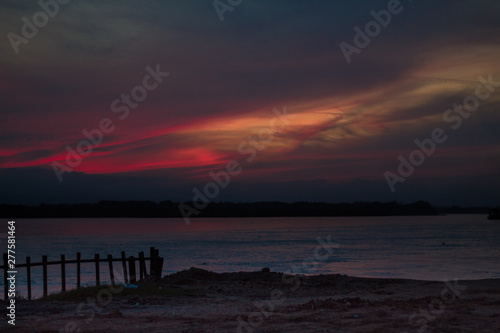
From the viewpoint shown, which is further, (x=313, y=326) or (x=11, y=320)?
(x=11, y=320)

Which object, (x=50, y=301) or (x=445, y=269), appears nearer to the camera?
(x=50, y=301)

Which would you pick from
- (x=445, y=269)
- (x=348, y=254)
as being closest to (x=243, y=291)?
(x=445, y=269)

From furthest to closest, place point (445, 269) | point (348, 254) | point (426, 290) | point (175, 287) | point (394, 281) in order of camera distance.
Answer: point (348, 254) → point (445, 269) → point (394, 281) → point (175, 287) → point (426, 290)

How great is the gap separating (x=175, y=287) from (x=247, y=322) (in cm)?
916

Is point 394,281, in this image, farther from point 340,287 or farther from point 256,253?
point 256,253

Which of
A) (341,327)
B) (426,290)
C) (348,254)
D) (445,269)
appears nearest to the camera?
(341,327)

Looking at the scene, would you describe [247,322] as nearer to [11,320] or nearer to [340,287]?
[11,320]

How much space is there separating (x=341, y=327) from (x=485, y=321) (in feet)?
11.2

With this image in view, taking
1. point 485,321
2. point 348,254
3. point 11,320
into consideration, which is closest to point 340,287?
point 485,321

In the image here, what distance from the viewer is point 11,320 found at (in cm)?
1344

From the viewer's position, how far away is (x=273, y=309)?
14.9m

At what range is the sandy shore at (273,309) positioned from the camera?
11898 mm

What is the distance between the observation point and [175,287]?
21141mm

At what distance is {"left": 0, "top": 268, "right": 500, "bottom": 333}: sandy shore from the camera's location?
39.0 feet
